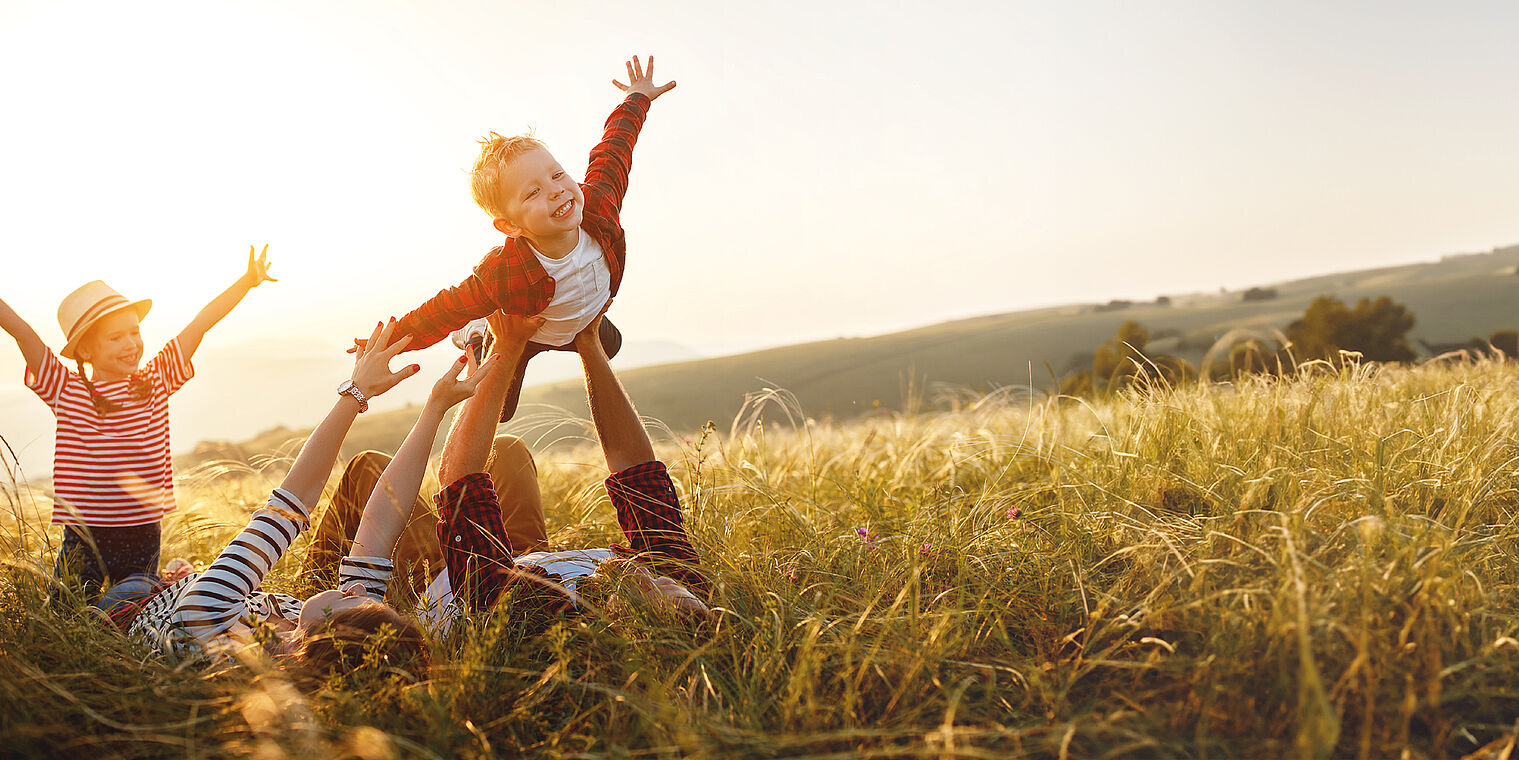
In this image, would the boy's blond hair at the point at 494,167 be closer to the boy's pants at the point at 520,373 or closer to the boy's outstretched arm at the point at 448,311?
the boy's outstretched arm at the point at 448,311

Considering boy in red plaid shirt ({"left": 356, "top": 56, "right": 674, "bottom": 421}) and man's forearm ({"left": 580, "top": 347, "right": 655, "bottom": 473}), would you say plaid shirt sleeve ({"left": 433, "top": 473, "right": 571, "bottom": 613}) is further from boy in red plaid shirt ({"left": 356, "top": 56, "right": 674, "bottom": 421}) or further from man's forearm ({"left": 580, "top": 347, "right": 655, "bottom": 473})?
boy in red plaid shirt ({"left": 356, "top": 56, "right": 674, "bottom": 421})

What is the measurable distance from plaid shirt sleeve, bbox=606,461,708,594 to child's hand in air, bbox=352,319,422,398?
0.77 meters

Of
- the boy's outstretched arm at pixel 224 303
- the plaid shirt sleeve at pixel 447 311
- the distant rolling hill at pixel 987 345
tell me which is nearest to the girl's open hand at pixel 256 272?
the boy's outstretched arm at pixel 224 303

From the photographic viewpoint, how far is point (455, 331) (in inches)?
117

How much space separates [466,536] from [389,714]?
25.7 inches

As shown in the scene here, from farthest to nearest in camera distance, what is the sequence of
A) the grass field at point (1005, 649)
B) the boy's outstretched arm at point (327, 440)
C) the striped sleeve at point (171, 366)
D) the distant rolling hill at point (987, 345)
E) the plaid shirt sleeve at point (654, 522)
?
the distant rolling hill at point (987, 345), the striped sleeve at point (171, 366), the plaid shirt sleeve at point (654, 522), the boy's outstretched arm at point (327, 440), the grass field at point (1005, 649)

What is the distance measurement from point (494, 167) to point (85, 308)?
70.4 inches

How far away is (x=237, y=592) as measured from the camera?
2164mm

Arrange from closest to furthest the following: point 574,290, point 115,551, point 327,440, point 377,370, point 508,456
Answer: point 327,440, point 377,370, point 574,290, point 508,456, point 115,551

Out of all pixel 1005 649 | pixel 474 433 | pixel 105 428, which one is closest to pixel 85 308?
pixel 105 428

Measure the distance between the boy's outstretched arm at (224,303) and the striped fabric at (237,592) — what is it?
1463mm

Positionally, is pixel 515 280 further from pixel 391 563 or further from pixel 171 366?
pixel 171 366

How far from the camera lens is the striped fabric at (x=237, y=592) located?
2094mm

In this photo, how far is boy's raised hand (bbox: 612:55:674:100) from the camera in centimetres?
342
